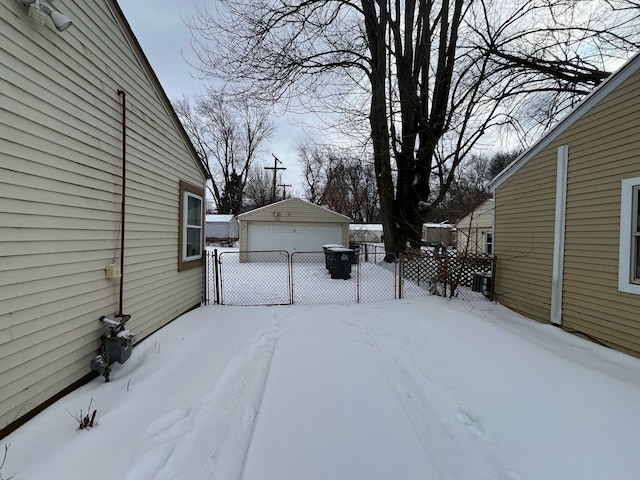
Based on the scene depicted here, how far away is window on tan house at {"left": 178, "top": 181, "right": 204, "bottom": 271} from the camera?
544 cm

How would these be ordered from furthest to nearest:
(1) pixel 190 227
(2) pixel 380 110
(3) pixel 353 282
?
(2) pixel 380 110 < (3) pixel 353 282 < (1) pixel 190 227

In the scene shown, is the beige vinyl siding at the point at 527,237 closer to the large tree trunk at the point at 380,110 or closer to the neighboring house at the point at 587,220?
the neighboring house at the point at 587,220

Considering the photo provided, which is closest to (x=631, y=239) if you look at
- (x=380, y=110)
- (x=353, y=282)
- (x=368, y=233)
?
(x=353, y=282)

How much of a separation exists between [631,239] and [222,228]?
30.2 m

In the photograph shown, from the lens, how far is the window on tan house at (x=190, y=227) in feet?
17.8

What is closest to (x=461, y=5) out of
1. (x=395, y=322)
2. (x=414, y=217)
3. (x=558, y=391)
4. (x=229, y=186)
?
(x=414, y=217)

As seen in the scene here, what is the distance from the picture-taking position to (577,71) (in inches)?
335

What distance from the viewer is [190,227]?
5953 millimetres

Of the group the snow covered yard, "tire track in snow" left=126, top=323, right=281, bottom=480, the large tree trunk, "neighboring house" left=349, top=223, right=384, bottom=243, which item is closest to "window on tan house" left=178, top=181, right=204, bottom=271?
the snow covered yard

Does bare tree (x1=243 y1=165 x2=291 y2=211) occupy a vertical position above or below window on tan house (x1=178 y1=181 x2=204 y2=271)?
above

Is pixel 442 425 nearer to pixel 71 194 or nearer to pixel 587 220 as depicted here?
pixel 71 194

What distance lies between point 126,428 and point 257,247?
13.1 metres

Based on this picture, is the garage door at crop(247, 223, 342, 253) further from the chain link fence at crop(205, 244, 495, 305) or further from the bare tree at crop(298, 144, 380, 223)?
the bare tree at crop(298, 144, 380, 223)

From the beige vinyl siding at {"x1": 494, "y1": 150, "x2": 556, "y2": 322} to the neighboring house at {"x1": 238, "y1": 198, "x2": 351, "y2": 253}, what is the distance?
9086 mm
